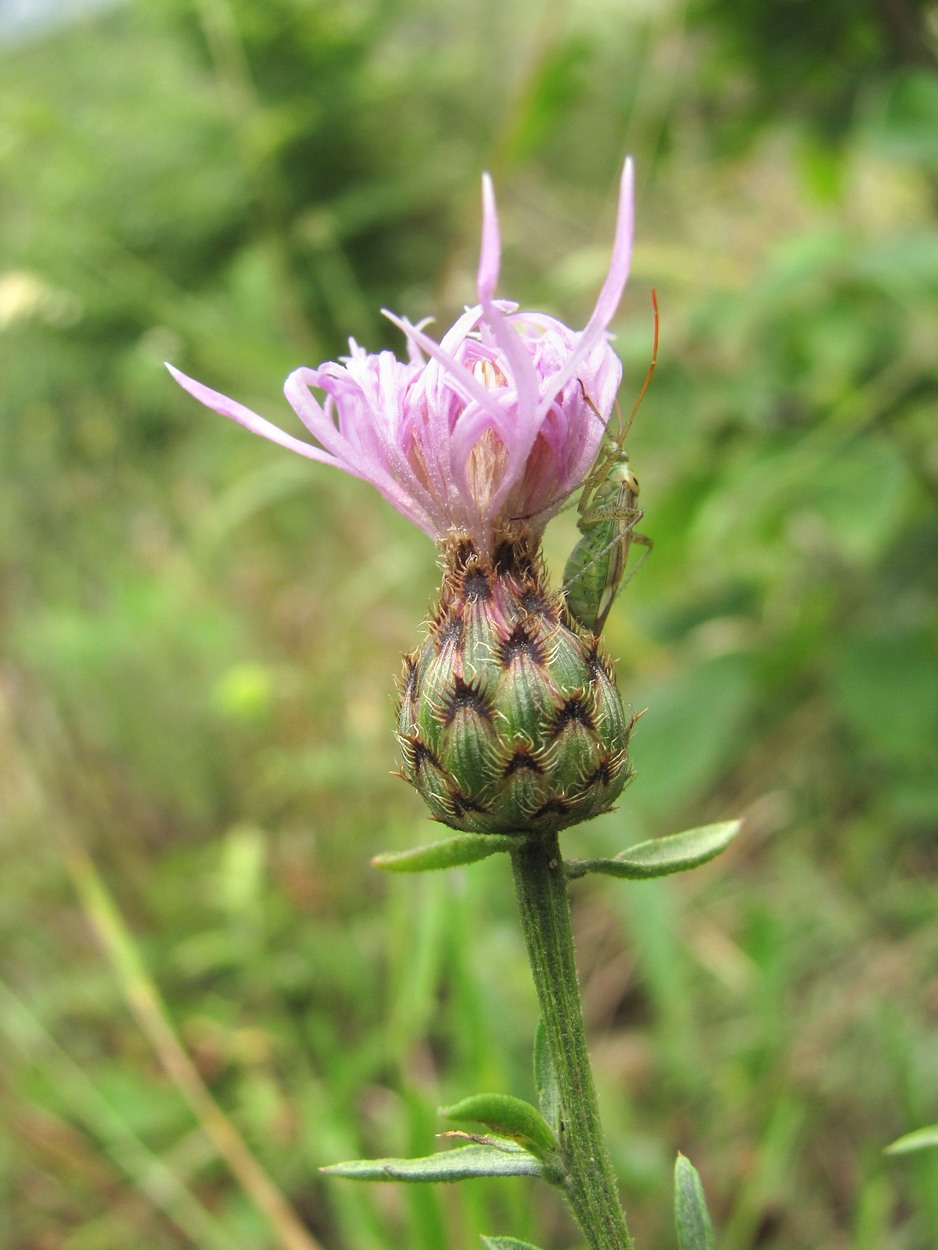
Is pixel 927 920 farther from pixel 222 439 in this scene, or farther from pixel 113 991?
pixel 222 439

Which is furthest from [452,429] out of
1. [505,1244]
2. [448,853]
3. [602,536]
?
[505,1244]

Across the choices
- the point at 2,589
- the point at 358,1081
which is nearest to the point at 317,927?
the point at 358,1081

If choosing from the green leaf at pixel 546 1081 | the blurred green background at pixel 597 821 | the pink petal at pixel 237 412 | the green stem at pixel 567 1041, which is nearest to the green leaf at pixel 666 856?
the green stem at pixel 567 1041

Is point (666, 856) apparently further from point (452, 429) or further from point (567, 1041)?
point (452, 429)

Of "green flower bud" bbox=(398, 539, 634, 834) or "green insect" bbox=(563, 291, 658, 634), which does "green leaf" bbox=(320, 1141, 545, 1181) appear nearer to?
"green flower bud" bbox=(398, 539, 634, 834)

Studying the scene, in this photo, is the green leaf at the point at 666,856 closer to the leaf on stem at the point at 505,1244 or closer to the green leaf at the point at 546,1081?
the green leaf at the point at 546,1081

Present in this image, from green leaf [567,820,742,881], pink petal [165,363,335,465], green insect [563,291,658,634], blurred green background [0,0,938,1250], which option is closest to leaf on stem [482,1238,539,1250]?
green leaf [567,820,742,881]
